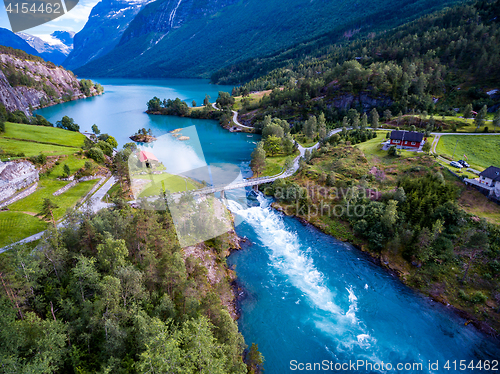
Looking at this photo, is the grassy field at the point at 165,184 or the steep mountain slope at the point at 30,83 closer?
the grassy field at the point at 165,184

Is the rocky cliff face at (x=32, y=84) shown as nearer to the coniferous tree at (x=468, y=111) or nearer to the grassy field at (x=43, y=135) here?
the grassy field at (x=43, y=135)

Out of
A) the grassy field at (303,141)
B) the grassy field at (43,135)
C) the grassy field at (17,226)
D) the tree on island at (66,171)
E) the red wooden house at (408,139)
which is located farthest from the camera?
the grassy field at (303,141)

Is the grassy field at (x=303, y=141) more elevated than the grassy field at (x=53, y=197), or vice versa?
the grassy field at (x=53, y=197)

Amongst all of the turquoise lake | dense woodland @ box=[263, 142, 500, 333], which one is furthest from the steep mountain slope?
dense woodland @ box=[263, 142, 500, 333]

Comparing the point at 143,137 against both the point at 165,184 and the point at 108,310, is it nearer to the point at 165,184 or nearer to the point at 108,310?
the point at 165,184

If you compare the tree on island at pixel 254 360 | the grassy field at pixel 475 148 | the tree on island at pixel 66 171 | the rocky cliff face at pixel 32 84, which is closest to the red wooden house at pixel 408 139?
the grassy field at pixel 475 148

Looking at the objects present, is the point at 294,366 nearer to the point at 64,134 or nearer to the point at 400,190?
the point at 400,190

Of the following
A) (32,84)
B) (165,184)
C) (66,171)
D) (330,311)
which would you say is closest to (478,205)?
(330,311)
